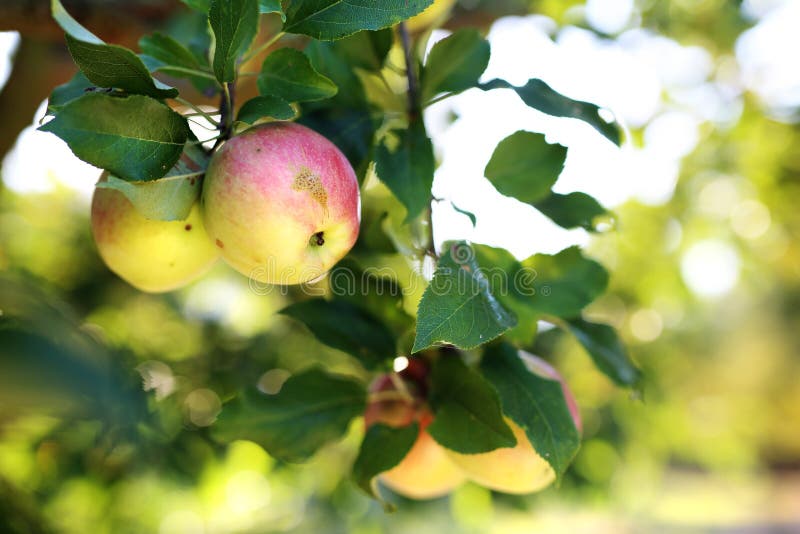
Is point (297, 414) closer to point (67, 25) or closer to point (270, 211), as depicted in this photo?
point (270, 211)

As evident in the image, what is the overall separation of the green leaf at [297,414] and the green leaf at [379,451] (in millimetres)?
55

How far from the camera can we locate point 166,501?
172cm

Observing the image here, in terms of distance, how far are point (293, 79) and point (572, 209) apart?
334mm

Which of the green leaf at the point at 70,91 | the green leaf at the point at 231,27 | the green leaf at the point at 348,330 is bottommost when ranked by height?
the green leaf at the point at 348,330

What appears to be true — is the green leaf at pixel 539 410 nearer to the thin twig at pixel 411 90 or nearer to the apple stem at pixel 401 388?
the apple stem at pixel 401 388

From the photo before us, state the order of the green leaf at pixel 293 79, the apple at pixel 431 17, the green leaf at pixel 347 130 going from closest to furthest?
1. the green leaf at pixel 293 79
2. the green leaf at pixel 347 130
3. the apple at pixel 431 17

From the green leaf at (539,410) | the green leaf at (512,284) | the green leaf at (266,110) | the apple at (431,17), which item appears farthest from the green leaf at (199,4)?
the apple at (431,17)

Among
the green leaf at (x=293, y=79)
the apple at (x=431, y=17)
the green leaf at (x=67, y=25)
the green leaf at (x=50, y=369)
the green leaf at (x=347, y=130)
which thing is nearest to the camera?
the green leaf at (x=50, y=369)

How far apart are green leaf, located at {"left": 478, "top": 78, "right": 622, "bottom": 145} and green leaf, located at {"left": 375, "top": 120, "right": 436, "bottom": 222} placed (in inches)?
4.2

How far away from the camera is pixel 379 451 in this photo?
0.72 meters

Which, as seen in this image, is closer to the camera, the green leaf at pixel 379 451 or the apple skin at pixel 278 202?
the apple skin at pixel 278 202

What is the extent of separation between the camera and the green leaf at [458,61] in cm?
72

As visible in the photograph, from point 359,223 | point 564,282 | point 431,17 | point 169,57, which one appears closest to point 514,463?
point 564,282

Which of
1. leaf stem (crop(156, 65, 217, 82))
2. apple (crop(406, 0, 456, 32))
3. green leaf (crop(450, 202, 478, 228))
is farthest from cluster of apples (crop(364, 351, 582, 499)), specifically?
apple (crop(406, 0, 456, 32))
